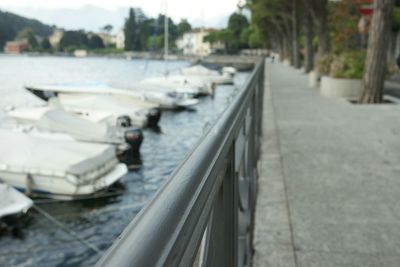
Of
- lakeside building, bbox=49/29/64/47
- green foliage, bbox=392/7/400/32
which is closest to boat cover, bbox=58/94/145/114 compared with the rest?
green foliage, bbox=392/7/400/32

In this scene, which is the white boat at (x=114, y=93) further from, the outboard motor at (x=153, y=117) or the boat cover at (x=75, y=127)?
the boat cover at (x=75, y=127)

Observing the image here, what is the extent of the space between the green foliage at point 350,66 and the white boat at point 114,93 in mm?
13840

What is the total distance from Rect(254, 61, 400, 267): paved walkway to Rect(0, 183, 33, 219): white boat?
16.2 feet

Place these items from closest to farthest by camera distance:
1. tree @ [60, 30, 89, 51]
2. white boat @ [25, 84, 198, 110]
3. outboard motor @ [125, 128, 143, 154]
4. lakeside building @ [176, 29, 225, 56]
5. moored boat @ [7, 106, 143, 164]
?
1. moored boat @ [7, 106, 143, 164]
2. outboard motor @ [125, 128, 143, 154]
3. white boat @ [25, 84, 198, 110]
4. tree @ [60, 30, 89, 51]
5. lakeside building @ [176, 29, 225, 56]

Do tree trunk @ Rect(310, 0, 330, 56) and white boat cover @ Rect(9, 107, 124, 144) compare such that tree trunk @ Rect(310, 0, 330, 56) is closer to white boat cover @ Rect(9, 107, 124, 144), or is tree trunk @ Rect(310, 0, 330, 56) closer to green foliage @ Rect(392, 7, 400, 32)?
white boat cover @ Rect(9, 107, 124, 144)

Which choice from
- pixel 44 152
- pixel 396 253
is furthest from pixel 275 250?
pixel 44 152

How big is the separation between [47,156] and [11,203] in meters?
2.06

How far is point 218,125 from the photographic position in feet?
6.83

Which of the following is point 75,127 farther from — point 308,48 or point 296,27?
point 296,27

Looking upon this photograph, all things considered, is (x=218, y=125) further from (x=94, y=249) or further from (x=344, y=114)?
(x=344, y=114)

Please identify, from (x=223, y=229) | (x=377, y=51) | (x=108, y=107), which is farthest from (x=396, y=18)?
(x=223, y=229)

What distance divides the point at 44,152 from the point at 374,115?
7.57m

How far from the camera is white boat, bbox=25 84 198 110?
28141mm

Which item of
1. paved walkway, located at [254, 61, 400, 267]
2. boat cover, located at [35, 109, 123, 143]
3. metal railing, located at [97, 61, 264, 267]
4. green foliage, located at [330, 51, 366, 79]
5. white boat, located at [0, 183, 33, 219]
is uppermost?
metal railing, located at [97, 61, 264, 267]
